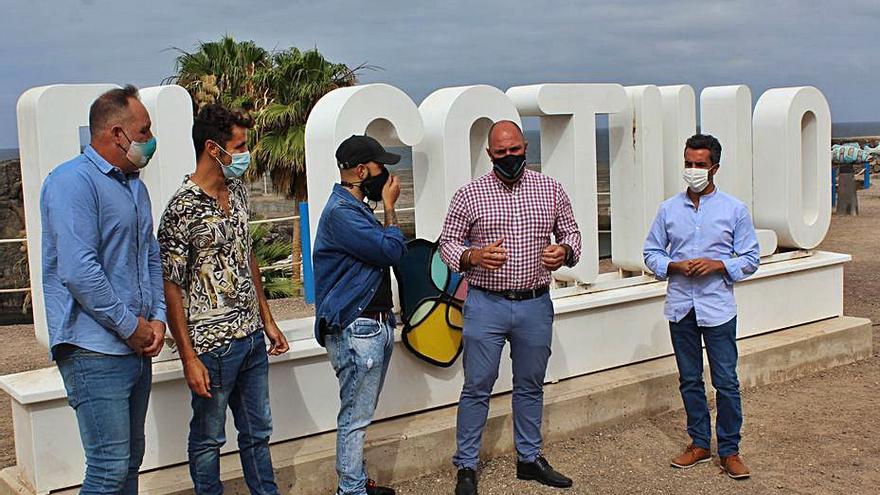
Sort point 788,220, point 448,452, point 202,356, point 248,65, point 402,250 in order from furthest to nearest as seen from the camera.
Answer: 1. point 248,65
2. point 788,220
3. point 448,452
4. point 402,250
5. point 202,356

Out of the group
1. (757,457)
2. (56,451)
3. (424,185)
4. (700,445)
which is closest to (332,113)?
(424,185)

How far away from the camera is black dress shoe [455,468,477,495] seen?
16.9 ft

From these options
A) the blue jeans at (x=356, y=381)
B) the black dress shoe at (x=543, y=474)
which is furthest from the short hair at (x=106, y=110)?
the black dress shoe at (x=543, y=474)

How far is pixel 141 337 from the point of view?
12.0ft

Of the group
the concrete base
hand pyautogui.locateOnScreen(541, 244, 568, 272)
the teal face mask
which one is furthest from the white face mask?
the teal face mask

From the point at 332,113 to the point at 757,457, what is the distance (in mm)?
3352

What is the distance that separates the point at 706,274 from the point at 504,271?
119cm

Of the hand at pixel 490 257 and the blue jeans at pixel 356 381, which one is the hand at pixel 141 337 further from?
the hand at pixel 490 257

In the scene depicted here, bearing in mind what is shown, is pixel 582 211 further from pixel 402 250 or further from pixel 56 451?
pixel 56 451

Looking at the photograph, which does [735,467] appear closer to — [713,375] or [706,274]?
[713,375]

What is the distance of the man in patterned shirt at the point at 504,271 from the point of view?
16.6 feet

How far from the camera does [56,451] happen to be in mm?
4676

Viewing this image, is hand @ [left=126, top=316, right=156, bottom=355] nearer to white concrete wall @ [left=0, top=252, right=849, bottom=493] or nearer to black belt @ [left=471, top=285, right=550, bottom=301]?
white concrete wall @ [left=0, top=252, right=849, bottom=493]

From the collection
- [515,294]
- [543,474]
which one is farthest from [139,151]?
[543,474]
